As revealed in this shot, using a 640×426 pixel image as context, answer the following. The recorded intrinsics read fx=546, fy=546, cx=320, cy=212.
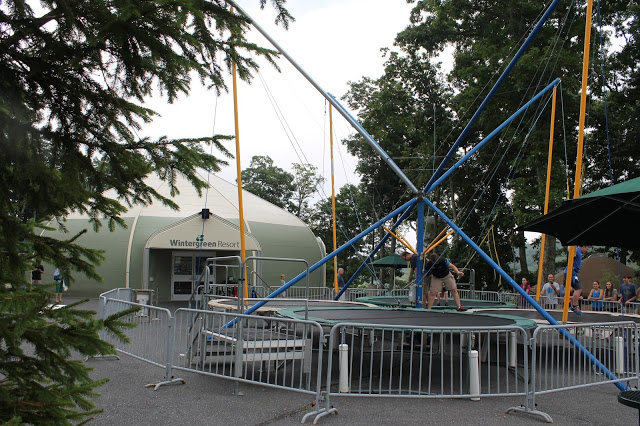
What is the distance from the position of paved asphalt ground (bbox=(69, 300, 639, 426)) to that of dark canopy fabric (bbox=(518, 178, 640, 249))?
7.08 feet

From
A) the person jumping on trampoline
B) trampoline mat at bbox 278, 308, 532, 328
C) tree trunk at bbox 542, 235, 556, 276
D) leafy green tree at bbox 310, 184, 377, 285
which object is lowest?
trampoline mat at bbox 278, 308, 532, 328

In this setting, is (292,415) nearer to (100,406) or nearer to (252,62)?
(100,406)

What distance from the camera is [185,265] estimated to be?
86.6 ft


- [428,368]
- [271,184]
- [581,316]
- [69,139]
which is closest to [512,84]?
[581,316]

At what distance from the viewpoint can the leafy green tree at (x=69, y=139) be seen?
2.91m

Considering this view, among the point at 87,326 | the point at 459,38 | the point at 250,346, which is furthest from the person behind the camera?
the point at 459,38

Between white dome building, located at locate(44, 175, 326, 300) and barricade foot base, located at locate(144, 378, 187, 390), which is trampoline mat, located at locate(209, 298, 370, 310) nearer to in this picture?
barricade foot base, located at locate(144, 378, 187, 390)

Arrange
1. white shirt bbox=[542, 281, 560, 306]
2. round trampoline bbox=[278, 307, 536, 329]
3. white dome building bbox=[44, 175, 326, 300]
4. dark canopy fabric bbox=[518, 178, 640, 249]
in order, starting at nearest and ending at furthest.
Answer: dark canopy fabric bbox=[518, 178, 640, 249]
round trampoline bbox=[278, 307, 536, 329]
white shirt bbox=[542, 281, 560, 306]
white dome building bbox=[44, 175, 326, 300]

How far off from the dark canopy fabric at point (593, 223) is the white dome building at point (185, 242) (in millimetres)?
14984

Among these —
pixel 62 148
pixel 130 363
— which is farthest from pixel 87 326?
pixel 130 363

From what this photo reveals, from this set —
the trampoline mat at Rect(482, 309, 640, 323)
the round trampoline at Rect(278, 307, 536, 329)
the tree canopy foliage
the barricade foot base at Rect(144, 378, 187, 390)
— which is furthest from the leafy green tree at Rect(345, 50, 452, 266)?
the barricade foot base at Rect(144, 378, 187, 390)

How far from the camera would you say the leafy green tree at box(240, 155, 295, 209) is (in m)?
52.0

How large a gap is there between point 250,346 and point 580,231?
4.95 metres

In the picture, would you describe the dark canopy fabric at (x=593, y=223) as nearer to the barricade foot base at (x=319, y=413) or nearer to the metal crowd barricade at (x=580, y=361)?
the metal crowd barricade at (x=580, y=361)
